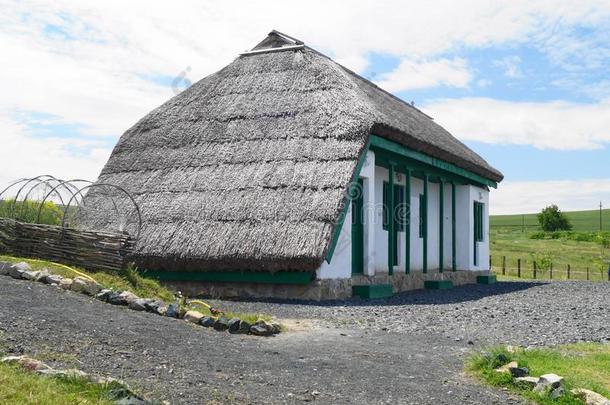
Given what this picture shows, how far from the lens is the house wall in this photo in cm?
1363

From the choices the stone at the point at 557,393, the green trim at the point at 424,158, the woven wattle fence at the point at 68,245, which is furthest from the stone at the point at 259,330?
the green trim at the point at 424,158

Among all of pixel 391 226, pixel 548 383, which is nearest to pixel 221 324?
pixel 548 383

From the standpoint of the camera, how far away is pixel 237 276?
13375 millimetres

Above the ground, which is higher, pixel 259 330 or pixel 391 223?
pixel 391 223

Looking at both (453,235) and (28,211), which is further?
(453,235)

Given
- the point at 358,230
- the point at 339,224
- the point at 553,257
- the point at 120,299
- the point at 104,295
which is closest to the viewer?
the point at 120,299

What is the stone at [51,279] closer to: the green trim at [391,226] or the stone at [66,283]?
the stone at [66,283]

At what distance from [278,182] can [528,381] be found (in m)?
8.09

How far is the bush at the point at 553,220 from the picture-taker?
69062mm

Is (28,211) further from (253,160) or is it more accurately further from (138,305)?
(138,305)

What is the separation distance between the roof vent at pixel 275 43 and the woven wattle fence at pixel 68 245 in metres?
8.31

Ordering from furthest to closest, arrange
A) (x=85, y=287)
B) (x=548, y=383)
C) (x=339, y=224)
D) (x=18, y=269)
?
1. (x=339, y=224)
2. (x=18, y=269)
3. (x=85, y=287)
4. (x=548, y=383)

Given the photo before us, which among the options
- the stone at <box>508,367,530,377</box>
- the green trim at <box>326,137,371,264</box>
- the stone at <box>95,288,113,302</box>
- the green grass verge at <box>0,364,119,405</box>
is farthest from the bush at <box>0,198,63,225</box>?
the stone at <box>508,367,530,377</box>

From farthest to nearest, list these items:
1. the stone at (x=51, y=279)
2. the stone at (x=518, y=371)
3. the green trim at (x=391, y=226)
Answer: the green trim at (x=391, y=226), the stone at (x=51, y=279), the stone at (x=518, y=371)
